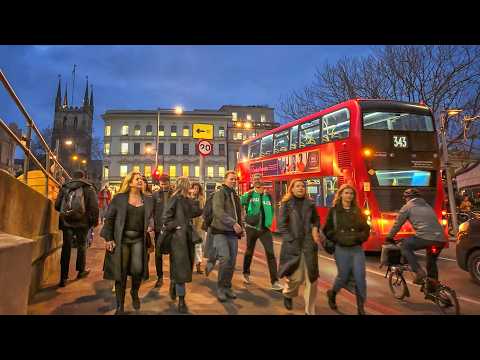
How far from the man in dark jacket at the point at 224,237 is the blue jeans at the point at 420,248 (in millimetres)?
2633

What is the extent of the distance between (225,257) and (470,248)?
15.3 feet

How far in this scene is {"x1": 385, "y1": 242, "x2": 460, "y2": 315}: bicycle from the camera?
189 inches

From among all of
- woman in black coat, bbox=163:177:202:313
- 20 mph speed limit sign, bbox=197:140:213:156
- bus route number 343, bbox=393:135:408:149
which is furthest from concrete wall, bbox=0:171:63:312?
Answer: bus route number 343, bbox=393:135:408:149

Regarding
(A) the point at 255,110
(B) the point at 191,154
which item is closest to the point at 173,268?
(B) the point at 191,154

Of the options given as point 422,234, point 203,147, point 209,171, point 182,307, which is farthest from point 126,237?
point 209,171

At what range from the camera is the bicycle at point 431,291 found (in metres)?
4.80

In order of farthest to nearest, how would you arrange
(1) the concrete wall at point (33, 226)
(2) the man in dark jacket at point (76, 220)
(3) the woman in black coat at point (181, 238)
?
(2) the man in dark jacket at point (76, 220), (3) the woman in black coat at point (181, 238), (1) the concrete wall at point (33, 226)

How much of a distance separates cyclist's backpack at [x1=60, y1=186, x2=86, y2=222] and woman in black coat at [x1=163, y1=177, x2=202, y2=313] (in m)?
1.99

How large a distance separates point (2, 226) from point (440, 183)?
10.2 metres

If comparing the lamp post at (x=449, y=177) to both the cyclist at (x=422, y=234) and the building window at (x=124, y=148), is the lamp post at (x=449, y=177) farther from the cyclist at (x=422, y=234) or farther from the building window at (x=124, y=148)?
the building window at (x=124, y=148)

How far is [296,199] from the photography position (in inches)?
193

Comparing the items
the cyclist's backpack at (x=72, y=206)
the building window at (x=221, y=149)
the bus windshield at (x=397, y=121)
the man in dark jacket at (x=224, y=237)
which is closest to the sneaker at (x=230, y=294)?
the man in dark jacket at (x=224, y=237)

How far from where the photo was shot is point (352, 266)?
469 centimetres
